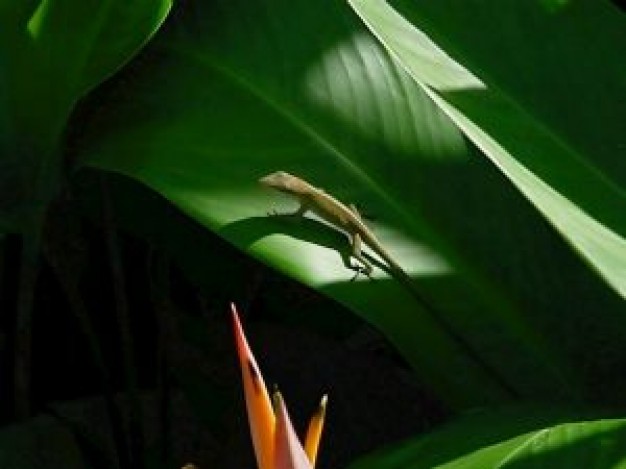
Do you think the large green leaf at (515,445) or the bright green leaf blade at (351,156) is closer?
the large green leaf at (515,445)

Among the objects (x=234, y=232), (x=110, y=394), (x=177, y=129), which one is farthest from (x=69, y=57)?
(x=110, y=394)

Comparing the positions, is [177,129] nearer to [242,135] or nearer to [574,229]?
[242,135]

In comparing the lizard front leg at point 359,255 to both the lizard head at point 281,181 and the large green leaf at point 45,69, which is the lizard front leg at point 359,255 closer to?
the lizard head at point 281,181

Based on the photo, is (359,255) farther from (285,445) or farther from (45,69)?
(285,445)

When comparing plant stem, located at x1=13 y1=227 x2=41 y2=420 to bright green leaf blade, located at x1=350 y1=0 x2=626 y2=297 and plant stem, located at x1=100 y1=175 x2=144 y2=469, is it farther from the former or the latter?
bright green leaf blade, located at x1=350 y1=0 x2=626 y2=297

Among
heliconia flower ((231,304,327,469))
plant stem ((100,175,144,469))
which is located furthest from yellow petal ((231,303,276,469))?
plant stem ((100,175,144,469))

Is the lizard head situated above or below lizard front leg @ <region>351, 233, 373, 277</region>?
above

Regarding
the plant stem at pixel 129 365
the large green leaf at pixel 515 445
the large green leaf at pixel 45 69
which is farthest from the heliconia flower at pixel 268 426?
the plant stem at pixel 129 365
